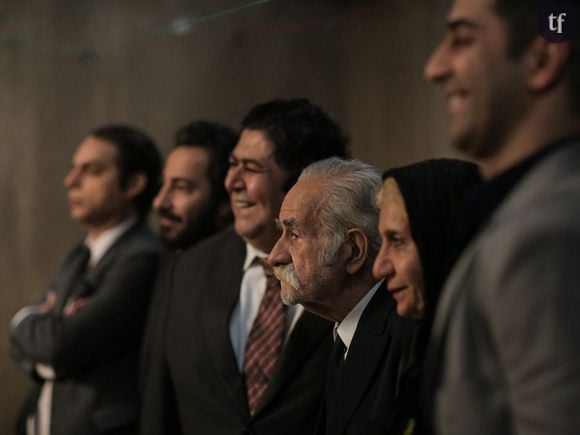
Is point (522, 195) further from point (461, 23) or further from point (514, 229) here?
point (461, 23)

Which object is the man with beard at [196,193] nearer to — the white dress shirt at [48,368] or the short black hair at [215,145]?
the short black hair at [215,145]

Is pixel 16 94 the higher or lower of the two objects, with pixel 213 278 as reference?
higher

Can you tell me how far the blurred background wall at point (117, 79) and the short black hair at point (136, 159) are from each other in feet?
4.50

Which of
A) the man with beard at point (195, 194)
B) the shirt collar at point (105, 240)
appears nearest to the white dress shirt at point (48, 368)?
the shirt collar at point (105, 240)

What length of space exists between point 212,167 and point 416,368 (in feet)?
6.75

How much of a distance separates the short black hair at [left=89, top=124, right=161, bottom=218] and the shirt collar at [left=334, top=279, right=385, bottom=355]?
6.66 ft

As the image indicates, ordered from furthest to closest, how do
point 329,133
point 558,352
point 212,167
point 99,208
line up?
1. point 99,208
2. point 212,167
3. point 329,133
4. point 558,352

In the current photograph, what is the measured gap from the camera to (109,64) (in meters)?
6.03

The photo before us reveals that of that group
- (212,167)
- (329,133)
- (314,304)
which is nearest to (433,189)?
(314,304)

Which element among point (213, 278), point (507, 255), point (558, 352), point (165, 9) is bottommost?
point (213, 278)

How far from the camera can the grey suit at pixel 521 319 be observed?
3.85ft

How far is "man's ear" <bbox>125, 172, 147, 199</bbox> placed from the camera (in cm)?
436

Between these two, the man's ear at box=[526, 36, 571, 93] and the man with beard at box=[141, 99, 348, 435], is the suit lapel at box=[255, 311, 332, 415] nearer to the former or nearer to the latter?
the man with beard at box=[141, 99, 348, 435]

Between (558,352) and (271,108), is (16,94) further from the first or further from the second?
(558,352)
